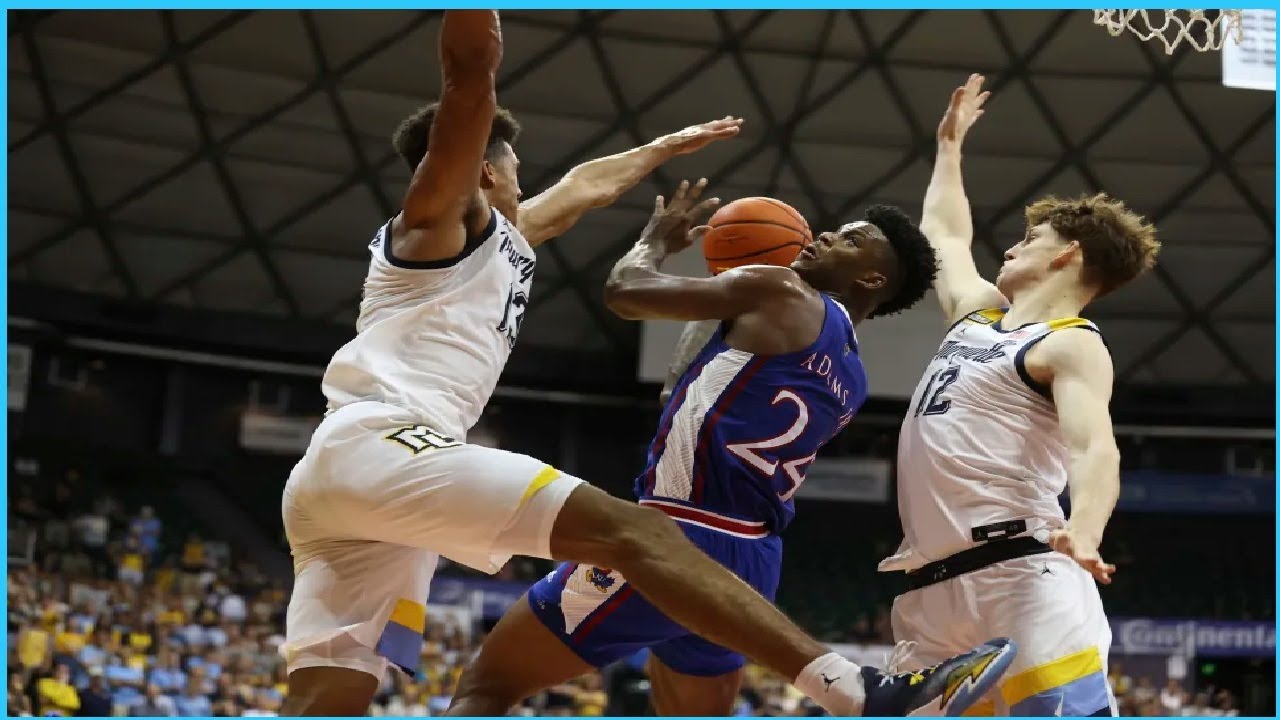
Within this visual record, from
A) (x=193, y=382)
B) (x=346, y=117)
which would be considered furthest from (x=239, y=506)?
(x=346, y=117)

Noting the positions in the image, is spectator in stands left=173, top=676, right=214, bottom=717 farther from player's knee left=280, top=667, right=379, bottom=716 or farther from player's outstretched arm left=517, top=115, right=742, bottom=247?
player's knee left=280, top=667, right=379, bottom=716

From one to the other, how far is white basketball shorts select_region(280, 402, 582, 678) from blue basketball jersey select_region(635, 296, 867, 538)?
0.69 m

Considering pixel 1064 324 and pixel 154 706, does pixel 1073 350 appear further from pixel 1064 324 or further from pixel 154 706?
pixel 154 706

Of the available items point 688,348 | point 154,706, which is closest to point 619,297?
point 688,348

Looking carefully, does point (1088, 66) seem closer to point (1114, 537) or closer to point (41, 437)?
point (1114, 537)

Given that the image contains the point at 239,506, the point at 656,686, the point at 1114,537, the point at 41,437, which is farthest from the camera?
the point at 1114,537

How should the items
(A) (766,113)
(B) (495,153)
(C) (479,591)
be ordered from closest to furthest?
(B) (495,153)
(C) (479,591)
(A) (766,113)

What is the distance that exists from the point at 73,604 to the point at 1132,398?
16.6 m

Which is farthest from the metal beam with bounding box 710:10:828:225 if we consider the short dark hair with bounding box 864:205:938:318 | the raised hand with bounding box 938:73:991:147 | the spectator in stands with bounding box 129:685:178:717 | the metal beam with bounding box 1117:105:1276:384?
the short dark hair with bounding box 864:205:938:318

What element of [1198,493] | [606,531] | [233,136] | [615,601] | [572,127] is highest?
[572,127]

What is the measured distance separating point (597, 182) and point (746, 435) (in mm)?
1671

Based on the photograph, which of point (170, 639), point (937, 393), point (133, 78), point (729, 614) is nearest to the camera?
point (729, 614)

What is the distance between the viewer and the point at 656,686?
483cm

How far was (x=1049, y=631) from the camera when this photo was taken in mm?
4281
